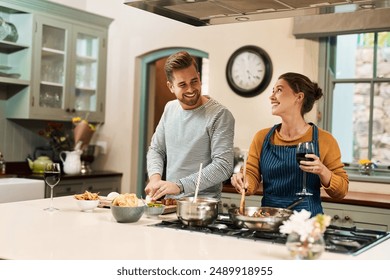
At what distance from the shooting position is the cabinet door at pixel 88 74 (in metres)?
5.46

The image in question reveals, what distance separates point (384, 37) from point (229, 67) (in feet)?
4.45

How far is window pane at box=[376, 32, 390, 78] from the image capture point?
4422 millimetres

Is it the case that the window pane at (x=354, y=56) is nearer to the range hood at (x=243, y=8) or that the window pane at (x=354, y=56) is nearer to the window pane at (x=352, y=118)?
the window pane at (x=352, y=118)

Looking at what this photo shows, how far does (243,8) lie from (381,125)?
226 centimetres

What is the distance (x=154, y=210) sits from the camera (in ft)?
7.97

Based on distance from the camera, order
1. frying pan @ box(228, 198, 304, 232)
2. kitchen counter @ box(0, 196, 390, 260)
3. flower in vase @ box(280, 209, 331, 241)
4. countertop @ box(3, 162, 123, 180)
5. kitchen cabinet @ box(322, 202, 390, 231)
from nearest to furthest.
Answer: flower in vase @ box(280, 209, 331, 241) < kitchen counter @ box(0, 196, 390, 260) < frying pan @ box(228, 198, 304, 232) < kitchen cabinet @ box(322, 202, 390, 231) < countertop @ box(3, 162, 123, 180)

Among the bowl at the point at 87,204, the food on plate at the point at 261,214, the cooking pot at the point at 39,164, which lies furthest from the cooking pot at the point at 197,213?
the cooking pot at the point at 39,164

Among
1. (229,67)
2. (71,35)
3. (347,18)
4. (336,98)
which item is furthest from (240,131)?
(71,35)

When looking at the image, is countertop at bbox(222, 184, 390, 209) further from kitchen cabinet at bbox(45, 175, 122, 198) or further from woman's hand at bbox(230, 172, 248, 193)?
kitchen cabinet at bbox(45, 175, 122, 198)

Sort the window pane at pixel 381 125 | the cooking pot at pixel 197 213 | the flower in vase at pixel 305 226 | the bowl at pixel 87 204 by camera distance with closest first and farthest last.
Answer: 1. the flower in vase at pixel 305 226
2. the cooking pot at pixel 197 213
3. the bowl at pixel 87 204
4. the window pane at pixel 381 125

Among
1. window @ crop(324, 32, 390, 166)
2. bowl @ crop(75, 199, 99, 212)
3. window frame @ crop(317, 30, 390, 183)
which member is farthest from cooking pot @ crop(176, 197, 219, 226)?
window @ crop(324, 32, 390, 166)

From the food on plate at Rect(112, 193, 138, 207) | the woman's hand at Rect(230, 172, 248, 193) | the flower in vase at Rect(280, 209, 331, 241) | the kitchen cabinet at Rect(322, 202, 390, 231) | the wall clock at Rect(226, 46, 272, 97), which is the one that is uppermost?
the wall clock at Rect(226, 46, 272, 97)

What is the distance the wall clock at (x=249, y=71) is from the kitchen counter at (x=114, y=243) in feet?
8.72

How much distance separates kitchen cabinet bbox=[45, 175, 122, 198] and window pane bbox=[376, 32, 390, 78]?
2.79 m
